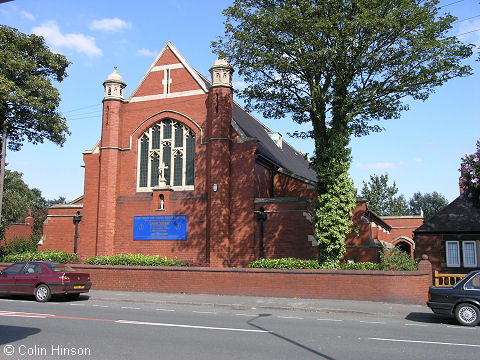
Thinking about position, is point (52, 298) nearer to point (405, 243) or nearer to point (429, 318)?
point (429, 318)

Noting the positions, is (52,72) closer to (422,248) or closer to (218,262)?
(218,262)

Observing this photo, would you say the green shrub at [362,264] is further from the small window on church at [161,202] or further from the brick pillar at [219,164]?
the small window on church at [161,202]

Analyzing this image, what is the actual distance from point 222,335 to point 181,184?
16.4 meters

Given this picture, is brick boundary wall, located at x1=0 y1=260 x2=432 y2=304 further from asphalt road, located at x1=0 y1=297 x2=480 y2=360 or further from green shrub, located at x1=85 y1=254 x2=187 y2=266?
asphalt road, located at x1=0 y1=297 x2=480 y2=360

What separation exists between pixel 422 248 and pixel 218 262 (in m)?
12.3

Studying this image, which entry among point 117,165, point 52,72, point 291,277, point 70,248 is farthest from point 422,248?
point 52,72

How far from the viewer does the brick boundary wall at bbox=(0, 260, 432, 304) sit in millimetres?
16188

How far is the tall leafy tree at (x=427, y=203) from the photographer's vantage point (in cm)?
8983

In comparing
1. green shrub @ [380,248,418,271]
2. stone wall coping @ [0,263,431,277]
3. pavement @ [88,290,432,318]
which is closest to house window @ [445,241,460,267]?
green shrub @ [380,248,418,271]

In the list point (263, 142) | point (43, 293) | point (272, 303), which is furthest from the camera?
point (263, 142)

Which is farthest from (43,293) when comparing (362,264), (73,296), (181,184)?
(362,264)

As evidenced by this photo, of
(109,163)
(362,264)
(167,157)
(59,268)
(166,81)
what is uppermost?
(166,81)

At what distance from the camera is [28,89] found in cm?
2502

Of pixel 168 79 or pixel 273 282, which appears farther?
pixel 168 79
